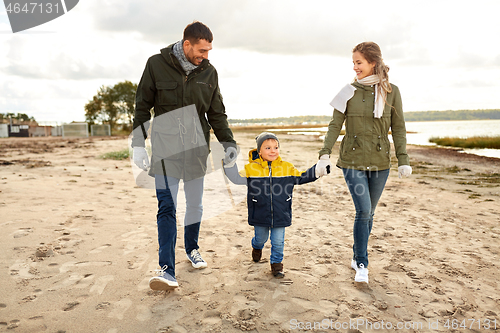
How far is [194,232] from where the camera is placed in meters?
3.67

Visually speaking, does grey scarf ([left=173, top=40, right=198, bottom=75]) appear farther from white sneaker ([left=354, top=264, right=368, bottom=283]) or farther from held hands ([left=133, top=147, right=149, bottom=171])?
white sneaker ([left=354, top=264, right=368, bottom=283])

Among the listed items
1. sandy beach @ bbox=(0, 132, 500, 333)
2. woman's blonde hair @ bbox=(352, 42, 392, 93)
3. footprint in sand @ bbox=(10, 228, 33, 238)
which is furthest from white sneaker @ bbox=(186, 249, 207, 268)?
woman's blonde hair @ bbox=(352, 42, 392, 93)

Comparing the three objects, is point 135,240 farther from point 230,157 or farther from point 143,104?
point 143,104

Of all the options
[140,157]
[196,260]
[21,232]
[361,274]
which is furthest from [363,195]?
[21,232]

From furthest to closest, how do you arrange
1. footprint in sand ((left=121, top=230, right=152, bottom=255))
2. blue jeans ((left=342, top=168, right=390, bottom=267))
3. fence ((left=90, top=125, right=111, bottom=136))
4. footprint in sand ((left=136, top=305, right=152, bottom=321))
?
fence ((left=90, top=125, right=111, bottom=136)) → footprint in sand ((left=121, top=230, right=152, bottom=255)) → blue jeans ((left=342, top=168, right=390, bottom=267)) → footprint in sand ((left=136, top=305, right=152, bottom=321))

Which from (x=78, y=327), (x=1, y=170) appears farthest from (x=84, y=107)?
(x=78, y=327)

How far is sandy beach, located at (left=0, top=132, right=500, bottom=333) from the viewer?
268cm

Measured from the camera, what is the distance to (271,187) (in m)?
3.37

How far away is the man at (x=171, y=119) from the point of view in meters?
3.04

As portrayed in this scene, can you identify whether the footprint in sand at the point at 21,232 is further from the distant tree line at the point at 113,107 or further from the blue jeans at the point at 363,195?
the distant tree line at the point at 113,107

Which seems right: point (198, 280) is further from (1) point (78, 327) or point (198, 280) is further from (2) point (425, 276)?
(2) point (425, 276)

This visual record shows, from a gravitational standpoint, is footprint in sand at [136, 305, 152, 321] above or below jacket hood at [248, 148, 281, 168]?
below

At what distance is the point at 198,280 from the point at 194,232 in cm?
52

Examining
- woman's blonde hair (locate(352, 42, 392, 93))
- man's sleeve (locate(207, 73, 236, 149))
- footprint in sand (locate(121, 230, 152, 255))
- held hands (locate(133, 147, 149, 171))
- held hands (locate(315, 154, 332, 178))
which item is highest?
woman's blonde hair (locate(352, 42, 392, 93))
